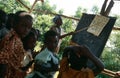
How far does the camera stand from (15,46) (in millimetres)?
3412

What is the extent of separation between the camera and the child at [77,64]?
3.48m

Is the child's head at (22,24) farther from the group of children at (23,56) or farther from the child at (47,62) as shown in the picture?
the child at (47,62)

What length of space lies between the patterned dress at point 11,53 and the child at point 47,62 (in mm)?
611

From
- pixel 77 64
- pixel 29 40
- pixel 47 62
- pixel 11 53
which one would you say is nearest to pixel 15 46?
pixel 11 53

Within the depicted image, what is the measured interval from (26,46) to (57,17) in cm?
246

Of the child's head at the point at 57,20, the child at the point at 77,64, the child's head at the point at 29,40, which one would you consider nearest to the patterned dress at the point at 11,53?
the child at the point at 77,64

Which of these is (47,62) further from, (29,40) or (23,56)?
(29,40)

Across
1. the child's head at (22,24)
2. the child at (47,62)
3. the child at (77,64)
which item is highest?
the child's head at (22,24)

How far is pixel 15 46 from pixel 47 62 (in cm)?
88

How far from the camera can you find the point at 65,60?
3613 millimetres

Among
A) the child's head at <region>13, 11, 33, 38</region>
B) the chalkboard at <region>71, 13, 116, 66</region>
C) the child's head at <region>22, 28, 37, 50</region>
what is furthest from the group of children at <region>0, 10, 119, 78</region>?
the chalkboard at <region>71, 13, 116, 66</region>

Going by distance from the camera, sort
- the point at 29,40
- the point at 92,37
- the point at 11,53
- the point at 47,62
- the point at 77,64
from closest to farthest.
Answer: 1. the point at 11,53
2. the point at 77,64
3. the point at 47,62
4. the point at 29,40
5. the point at 92,37

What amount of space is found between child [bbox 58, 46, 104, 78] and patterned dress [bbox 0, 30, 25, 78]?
545 millimetres

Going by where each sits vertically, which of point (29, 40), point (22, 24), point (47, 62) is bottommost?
point (47, 62)
